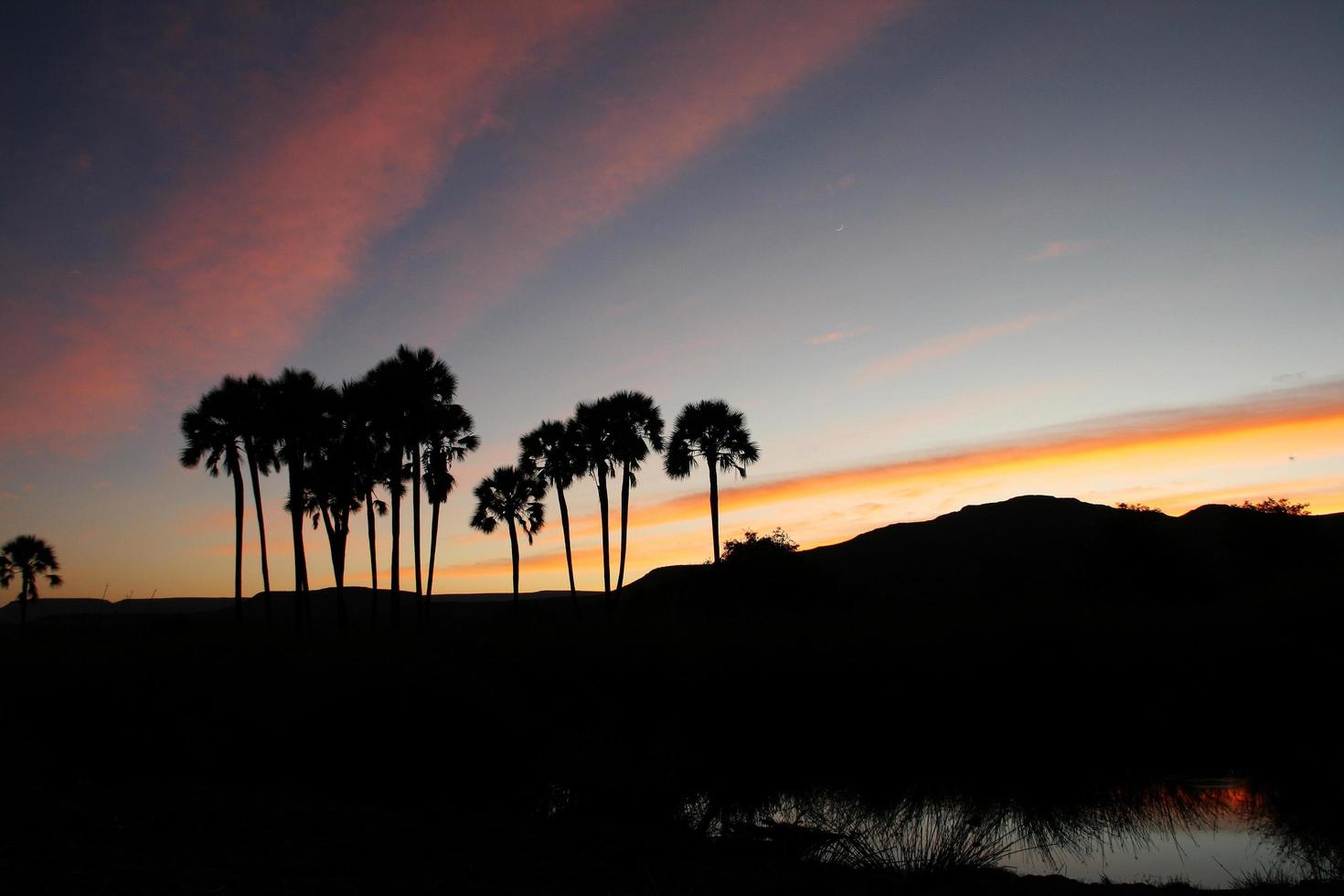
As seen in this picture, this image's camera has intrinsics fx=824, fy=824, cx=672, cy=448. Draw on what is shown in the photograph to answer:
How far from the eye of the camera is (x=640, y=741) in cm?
1100

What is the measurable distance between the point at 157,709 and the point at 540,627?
354 inches

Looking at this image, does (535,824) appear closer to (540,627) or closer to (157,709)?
(157,709)

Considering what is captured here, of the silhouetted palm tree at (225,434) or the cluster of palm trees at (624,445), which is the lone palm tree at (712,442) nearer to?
the cluster of palm trees at (624,445)

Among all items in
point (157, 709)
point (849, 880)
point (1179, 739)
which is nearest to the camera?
point (849, 880)

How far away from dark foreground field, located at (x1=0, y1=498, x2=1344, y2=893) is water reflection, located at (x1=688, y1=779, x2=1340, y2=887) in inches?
3.3

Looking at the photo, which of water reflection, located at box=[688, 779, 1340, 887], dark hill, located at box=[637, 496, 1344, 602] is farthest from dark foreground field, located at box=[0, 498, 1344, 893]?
dark hill, located at box=[637, 496, 1344, 602]

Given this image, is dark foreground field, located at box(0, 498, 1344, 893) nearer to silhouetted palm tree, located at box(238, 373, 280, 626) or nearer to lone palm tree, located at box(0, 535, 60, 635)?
silhouetted palm tree, located at box(238, 373, 280, 626)

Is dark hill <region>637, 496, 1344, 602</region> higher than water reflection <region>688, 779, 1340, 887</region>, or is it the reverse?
dark hill <region>637, 496, 1344, 602</region>

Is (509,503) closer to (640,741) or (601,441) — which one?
(601,441)

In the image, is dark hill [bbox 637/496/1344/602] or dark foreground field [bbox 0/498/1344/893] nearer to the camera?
dark foreground field [bbox 0/498/1344/893]

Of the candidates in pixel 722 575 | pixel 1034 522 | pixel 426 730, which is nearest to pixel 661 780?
pixel 426 730

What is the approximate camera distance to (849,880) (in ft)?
20.3

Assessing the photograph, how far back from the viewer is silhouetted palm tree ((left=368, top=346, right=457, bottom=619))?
34656 millimetres

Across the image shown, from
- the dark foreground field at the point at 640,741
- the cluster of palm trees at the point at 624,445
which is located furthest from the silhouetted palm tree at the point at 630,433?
the dark foreground field at the point at 640,741
